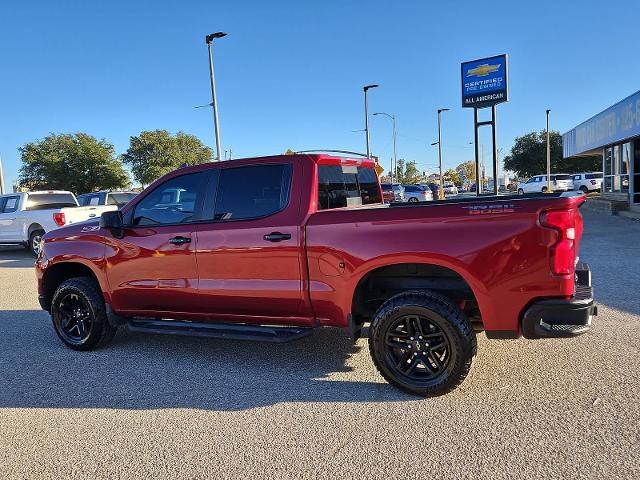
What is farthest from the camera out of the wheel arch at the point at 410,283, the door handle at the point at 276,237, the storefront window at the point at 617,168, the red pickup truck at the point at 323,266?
the storefront window at the point at 617,168

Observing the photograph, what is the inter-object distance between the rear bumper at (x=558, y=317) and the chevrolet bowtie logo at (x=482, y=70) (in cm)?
1925

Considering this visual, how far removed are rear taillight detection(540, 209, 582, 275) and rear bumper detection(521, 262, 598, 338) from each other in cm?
22

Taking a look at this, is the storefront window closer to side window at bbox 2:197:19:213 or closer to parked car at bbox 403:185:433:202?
parked car at bbox 403:185:433:202

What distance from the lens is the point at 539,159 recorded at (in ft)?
205

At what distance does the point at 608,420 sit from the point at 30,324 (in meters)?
6.51

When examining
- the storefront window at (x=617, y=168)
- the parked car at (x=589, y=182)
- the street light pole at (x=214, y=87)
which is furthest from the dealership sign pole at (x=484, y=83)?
the parked car at (x=589, y=182)

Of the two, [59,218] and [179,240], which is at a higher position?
[59,218]

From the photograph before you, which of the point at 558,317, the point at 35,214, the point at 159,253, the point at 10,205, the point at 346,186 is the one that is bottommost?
the point at 558,317

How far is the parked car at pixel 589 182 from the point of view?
41.2m

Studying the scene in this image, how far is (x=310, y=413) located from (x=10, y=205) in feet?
45.5

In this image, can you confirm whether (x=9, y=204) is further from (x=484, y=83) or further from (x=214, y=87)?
(x=484, y=83)

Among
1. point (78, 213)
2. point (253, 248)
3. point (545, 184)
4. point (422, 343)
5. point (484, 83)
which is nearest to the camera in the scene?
point (422, 343)

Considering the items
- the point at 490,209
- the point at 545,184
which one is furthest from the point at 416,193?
the point at 490,209

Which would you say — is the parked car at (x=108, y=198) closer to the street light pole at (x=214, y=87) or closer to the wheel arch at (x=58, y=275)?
the street light pole at (x=214, y=87)
